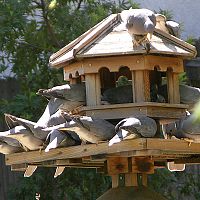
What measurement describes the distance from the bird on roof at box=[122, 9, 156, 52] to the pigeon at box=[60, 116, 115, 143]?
12.4 inches

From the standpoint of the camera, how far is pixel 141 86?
3045 mm

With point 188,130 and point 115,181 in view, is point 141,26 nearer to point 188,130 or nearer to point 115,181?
point 188,130

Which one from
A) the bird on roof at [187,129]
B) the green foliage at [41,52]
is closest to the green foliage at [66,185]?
the green foliage at [41,52]

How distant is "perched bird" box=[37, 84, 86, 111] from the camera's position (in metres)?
3.04

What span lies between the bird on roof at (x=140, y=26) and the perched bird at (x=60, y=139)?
1.28 ft

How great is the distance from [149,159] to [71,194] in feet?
7.02

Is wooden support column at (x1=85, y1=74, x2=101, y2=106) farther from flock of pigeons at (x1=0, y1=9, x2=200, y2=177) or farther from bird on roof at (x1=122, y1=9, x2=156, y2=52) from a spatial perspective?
bird on roof at (x1=122, y1=9, x2=156, y2=52)

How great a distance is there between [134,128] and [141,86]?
0.34 m

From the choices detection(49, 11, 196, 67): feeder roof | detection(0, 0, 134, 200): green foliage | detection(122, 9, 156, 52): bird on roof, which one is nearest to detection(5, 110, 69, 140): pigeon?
detection(49, 11, 196, 67): feeder roof

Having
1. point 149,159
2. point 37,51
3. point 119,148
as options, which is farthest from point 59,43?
point 119,148

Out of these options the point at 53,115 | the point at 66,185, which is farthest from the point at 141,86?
the point at 66,185

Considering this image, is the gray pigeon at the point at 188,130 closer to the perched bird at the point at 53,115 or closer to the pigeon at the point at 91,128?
the pigeon at the point at 91,128

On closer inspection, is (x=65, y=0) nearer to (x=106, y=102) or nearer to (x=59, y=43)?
(x=59, y=43)

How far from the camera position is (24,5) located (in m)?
5.39
